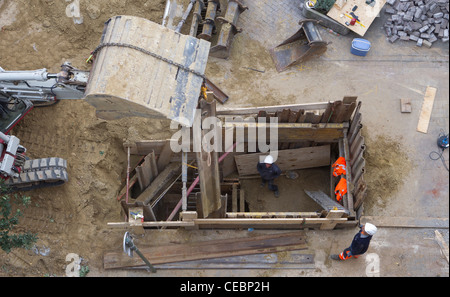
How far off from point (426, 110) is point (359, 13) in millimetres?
3705

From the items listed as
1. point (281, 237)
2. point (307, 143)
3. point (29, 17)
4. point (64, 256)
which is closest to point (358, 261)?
point (281, 237)

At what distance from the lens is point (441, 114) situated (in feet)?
37.6

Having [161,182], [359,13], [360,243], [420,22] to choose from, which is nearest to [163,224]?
[161,182]

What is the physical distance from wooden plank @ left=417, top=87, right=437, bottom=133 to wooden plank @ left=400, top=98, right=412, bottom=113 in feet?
1.27

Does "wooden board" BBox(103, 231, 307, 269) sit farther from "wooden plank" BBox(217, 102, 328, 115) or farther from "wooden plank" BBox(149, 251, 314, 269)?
"wooden plank" BBox(217, 102, 328, 115)

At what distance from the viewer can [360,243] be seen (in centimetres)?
868

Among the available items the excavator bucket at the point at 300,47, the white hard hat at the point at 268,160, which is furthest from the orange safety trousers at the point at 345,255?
the excavator bucket at the point at 300,47

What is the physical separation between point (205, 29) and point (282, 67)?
2.64 m

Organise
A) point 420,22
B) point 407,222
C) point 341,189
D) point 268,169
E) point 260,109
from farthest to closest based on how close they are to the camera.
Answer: point 420,22 → point 268,169 → point 260,109 → point 341,189 → point 407,222

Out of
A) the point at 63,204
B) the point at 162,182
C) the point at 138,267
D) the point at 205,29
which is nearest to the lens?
the point at 138,267

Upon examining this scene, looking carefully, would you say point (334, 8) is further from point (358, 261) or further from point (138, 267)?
point (138, 267)

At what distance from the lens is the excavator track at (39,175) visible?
9.80 meters

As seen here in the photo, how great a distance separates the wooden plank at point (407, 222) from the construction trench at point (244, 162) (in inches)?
1.1

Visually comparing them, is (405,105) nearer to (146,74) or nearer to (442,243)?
(442,243)
